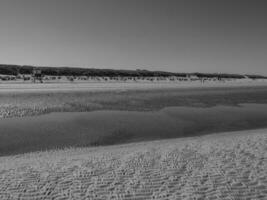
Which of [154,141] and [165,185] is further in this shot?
[154,141]

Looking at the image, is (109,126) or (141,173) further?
(109,126)

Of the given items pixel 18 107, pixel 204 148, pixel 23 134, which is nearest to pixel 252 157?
pixel 204 148

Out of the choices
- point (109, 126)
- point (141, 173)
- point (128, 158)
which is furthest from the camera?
point (109, 126)

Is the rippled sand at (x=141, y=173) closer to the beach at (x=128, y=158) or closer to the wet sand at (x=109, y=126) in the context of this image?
the beach at (x=128, y=158)

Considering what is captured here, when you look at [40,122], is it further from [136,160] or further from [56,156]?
[136,160]

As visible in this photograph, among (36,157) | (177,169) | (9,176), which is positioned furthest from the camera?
(36,157)

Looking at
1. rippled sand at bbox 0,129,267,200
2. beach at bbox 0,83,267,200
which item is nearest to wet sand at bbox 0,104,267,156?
beach at bbox 0,83,267,200

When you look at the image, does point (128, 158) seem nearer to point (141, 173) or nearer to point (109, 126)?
point (141, 173)

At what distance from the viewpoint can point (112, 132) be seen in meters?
10.9

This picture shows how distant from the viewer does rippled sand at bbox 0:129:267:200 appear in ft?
17.0

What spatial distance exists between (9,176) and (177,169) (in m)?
4.33

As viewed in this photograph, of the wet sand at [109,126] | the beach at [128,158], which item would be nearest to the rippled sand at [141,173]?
the beach at [128,158]

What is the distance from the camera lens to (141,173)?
6180 mm

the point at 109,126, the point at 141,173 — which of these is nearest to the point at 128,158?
the point at 141,173
